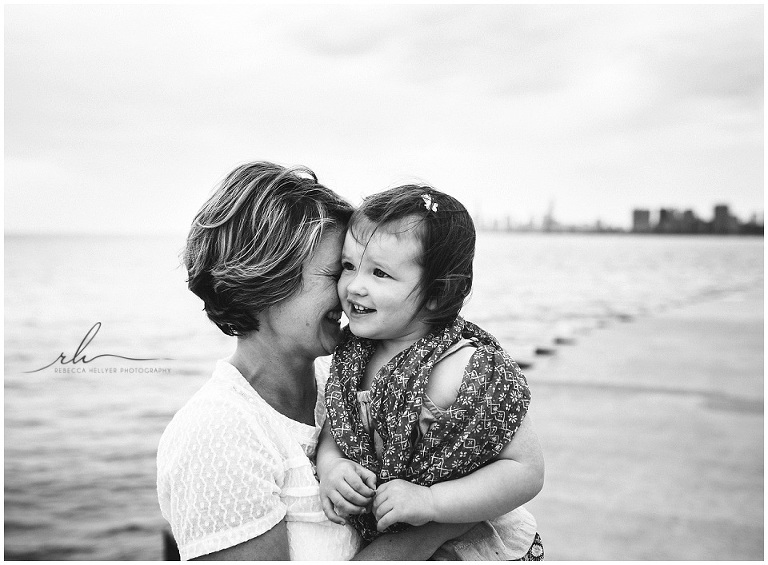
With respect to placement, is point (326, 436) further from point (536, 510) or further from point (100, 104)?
point (100, 104)

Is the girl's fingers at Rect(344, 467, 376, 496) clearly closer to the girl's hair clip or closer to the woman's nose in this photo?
the woman's nose

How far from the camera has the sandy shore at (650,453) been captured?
4.82 metres

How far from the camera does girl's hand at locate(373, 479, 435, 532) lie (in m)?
1.89

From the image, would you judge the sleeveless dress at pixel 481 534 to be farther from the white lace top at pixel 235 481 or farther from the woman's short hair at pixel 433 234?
the white lace top at pixel 235 481

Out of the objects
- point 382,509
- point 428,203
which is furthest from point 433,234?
point 382,509

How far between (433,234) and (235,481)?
875 mm

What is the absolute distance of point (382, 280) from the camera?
2.12 metres

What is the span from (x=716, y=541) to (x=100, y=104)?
68.9 ft

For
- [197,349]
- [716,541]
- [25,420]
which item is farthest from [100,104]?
[716,541]

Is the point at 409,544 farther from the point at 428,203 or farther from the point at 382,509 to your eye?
the point at 428,203

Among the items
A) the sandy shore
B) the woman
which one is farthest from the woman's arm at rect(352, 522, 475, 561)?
the sandy shore

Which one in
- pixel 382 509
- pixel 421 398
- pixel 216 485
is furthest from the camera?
pixel 421 398

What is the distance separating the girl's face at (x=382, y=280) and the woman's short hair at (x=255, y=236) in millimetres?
137

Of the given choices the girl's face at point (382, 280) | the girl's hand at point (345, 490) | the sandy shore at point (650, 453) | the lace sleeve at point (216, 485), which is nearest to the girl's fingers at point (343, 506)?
the girl's hand at point (345, 490)
